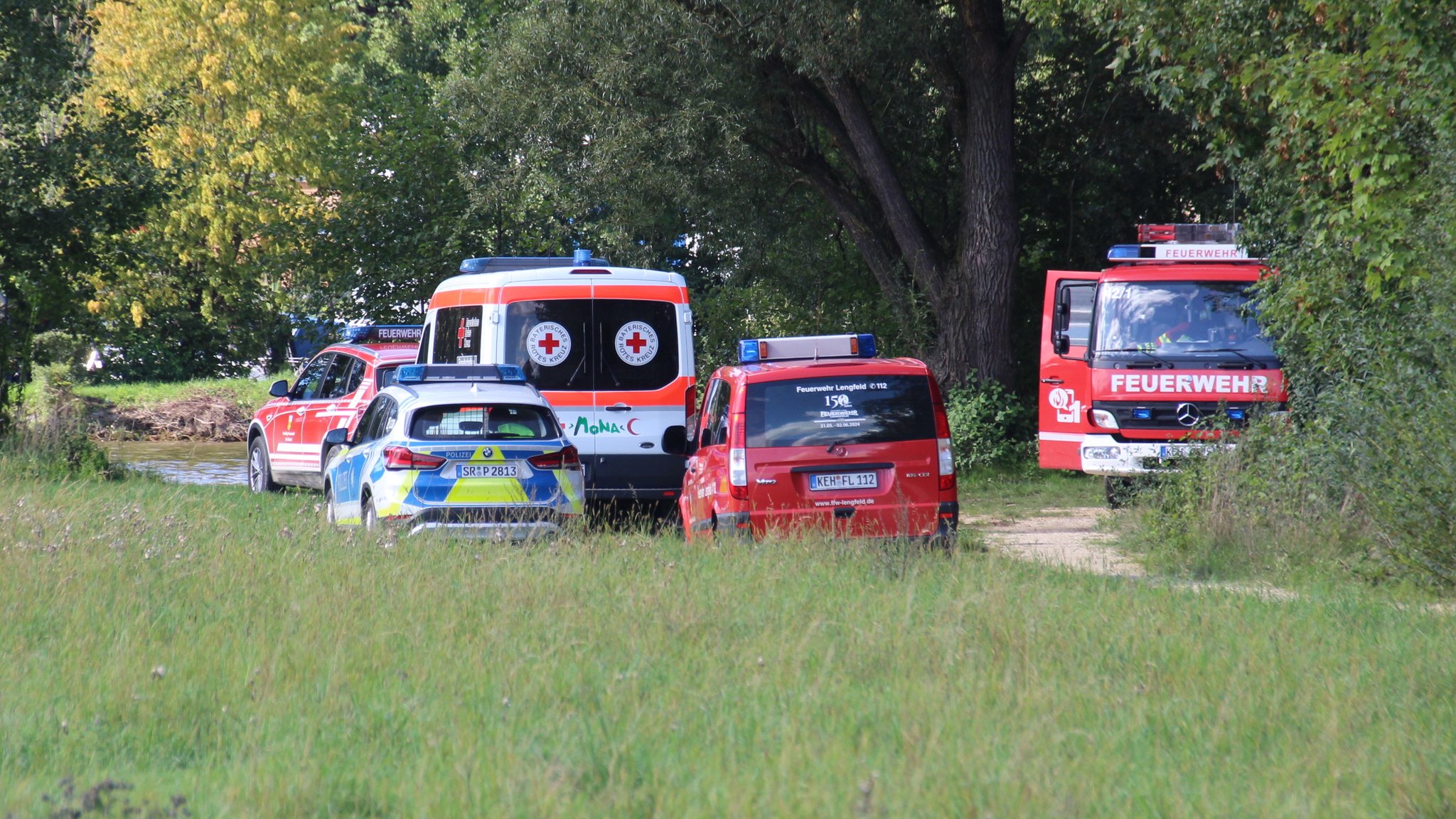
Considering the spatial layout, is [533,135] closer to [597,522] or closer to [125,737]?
[597,522]

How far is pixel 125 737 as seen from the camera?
5422mm

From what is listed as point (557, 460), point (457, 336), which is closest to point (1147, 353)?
point (557, 460)

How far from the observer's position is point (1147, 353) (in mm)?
14055

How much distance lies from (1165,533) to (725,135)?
9.37 metres

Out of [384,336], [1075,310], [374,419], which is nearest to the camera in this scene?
[374,419]

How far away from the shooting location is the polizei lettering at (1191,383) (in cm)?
1367

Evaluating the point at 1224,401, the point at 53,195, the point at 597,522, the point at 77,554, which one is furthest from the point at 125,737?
the point at 53,195

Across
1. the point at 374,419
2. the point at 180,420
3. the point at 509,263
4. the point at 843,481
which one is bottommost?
the point at 180,420

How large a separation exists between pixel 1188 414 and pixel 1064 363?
155cm

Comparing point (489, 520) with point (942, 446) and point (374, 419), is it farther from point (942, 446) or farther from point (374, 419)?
point (942, 446)

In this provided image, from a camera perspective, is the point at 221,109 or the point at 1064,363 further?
the point at 221,109

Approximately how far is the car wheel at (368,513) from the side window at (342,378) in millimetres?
4345

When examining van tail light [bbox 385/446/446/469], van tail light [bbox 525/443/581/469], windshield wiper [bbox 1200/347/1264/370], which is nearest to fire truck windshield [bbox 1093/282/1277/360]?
windshield wiper [bbox 1200/347/1264/370]

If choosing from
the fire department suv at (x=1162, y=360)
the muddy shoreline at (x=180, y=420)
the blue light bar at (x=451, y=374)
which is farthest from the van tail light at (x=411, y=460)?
the muddy shoreline at (x=180, y=420)
